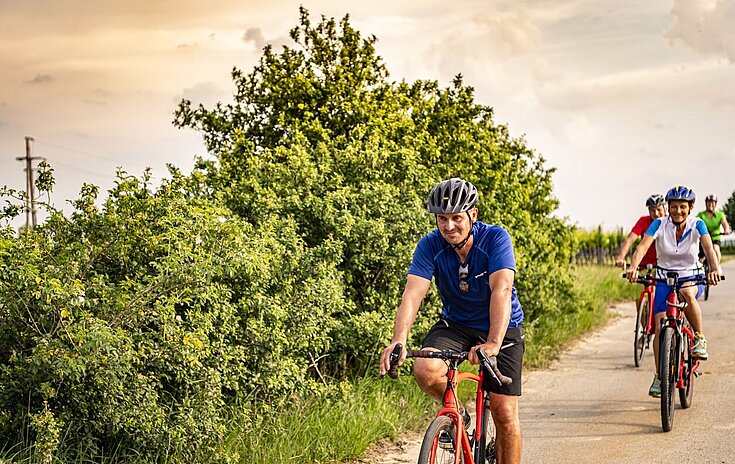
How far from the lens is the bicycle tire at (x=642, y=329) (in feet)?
37.9

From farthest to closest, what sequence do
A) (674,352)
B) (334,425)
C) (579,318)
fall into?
1. (579,318)
2. (674,352)
3. (334,425)

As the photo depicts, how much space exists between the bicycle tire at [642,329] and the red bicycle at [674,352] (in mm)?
2316

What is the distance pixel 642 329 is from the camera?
11766 mm

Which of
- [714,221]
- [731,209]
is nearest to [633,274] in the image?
A: [714,221]

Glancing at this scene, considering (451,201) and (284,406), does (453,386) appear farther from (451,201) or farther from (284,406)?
(284,406)

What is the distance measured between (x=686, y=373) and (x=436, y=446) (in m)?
4.76

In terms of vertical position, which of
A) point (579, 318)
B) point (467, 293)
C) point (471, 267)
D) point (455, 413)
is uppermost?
point (471, 267)

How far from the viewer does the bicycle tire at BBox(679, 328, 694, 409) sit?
875 centimetres

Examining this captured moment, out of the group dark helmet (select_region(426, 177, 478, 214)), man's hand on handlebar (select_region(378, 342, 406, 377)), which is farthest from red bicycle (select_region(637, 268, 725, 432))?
man's hand on handlebar (select_region(378, 342, 406, 377))

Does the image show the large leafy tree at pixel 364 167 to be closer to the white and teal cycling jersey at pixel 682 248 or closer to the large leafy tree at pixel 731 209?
the white and teal cycling jersey at pixel 682 248

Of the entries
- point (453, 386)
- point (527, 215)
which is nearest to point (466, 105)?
point (527, 215)

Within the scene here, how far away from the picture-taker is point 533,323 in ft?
43.1

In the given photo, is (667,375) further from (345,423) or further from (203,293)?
(203,293)

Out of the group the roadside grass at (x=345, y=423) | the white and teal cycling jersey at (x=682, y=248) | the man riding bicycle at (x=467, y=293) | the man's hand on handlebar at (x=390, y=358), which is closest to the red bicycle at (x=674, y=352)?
the white and teal cycling jersey at (x=682, y=248)
